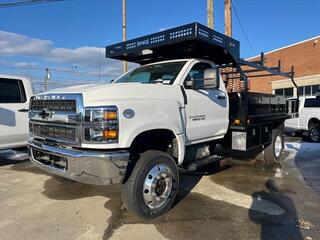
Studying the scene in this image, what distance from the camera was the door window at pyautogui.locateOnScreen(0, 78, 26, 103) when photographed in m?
7.75

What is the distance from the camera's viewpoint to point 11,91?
790 centimetres

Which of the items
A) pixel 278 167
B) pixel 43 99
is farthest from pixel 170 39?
pixel 278 167

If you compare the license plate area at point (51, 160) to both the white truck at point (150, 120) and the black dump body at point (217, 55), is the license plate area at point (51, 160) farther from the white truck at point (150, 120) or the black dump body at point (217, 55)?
the black dump body at point (217, 55)

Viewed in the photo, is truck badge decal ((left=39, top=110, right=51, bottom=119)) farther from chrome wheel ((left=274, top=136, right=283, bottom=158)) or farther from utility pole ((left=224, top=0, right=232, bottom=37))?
utility pole ((left=224, top=0, right=232, bottom=37))

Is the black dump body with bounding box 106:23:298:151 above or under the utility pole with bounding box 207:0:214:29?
under

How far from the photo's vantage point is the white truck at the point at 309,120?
1359cm

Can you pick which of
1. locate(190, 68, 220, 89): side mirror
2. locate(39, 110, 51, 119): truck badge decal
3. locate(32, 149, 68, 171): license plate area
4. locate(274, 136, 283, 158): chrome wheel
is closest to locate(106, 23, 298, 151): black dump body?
locate(190, 68, 220, 89): side mirror

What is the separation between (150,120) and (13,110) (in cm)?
464

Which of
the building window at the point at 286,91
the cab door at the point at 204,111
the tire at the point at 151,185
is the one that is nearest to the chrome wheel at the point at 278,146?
the cab door at the point at 204,111

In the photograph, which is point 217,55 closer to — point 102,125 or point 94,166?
point 102,125

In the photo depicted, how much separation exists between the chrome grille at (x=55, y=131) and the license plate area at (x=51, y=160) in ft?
0.82

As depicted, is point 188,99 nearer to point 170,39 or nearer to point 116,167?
point 170,39

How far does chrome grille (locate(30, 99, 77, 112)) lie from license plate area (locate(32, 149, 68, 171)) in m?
0.63

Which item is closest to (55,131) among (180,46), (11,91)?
(180,46)
